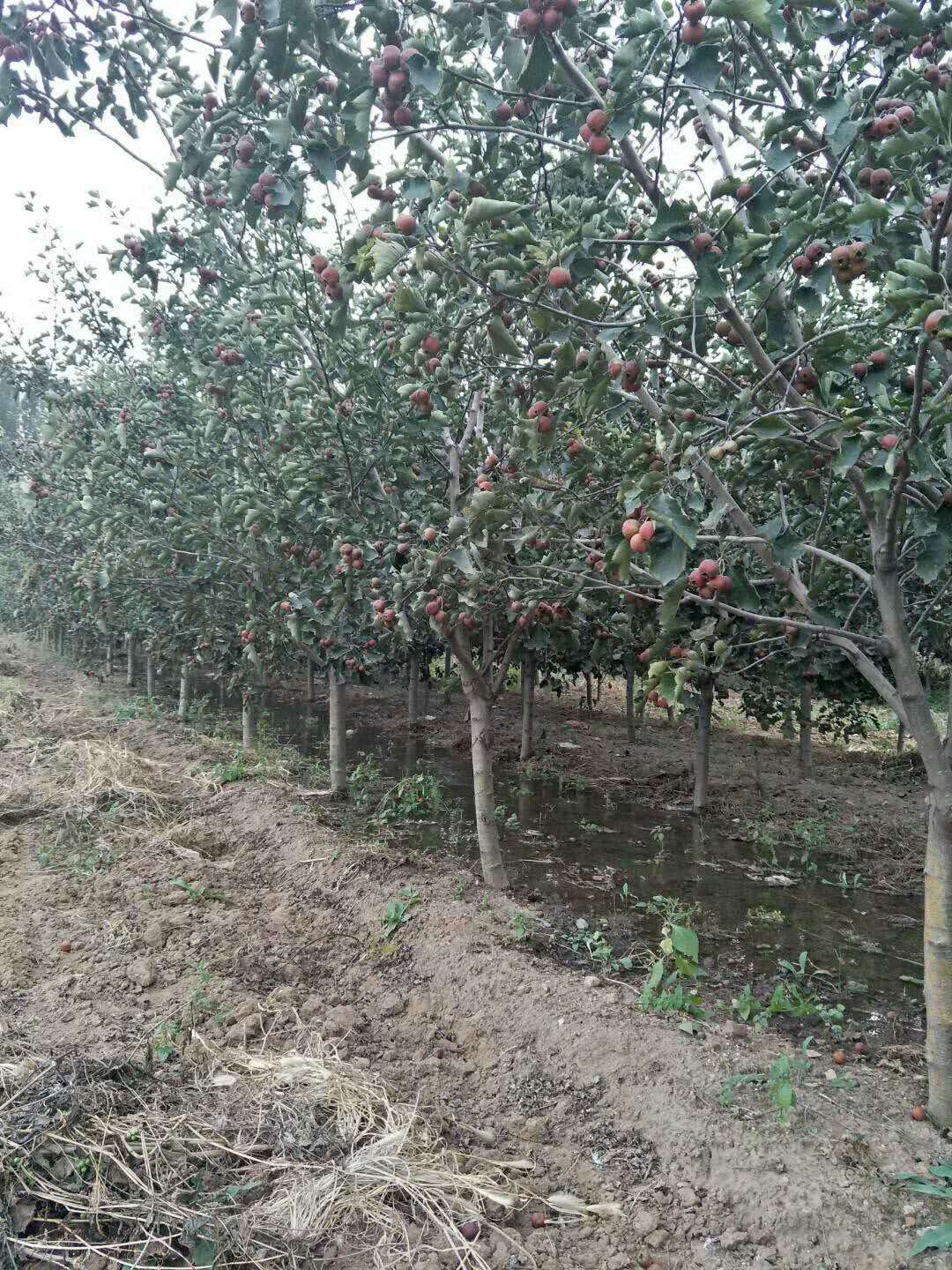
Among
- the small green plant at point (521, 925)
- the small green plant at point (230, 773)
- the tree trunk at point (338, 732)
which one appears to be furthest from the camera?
the small green plant at point (230, 773)

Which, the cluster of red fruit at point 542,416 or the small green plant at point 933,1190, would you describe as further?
the cluster of red fruit at point 542,416

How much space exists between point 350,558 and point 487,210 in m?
2.58

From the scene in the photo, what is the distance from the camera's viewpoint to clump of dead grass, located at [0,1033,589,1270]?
2.12 m

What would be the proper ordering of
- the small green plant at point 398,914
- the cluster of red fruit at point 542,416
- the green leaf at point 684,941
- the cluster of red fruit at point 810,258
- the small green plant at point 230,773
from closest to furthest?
the cluster of red fruit at point 810,258
the cluster of red fruit at point 542,416
the green leaf at point 684,941
the small green plant at point 398,914
the small green plant at point 230,773

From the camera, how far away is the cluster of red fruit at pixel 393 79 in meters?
2.05

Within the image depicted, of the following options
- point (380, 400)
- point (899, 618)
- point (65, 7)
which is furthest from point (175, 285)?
point (899, 618)

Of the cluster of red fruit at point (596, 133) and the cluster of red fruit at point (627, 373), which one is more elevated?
the cluster of red fruit at point (596, 133)

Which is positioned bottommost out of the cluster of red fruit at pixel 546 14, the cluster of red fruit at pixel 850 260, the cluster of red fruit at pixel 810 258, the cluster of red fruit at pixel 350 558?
the cluster of red fruit at pixel 350 558

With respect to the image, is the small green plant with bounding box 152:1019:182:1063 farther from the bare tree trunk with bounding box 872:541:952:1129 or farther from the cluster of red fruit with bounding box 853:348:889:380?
the cluster of red fruit with bounding box 853:348:889:380

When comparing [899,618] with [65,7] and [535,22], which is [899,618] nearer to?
[535,22]

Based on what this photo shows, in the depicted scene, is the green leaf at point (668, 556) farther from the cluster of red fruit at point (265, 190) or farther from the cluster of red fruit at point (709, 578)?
the cluster of red fruit at point (265, 190)

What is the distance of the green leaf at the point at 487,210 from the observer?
207cm

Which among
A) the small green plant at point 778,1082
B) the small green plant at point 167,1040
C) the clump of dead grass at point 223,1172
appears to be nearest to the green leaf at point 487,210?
the clump of dead grass at point 223,1172

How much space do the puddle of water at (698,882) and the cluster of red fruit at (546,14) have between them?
4.38 meters
